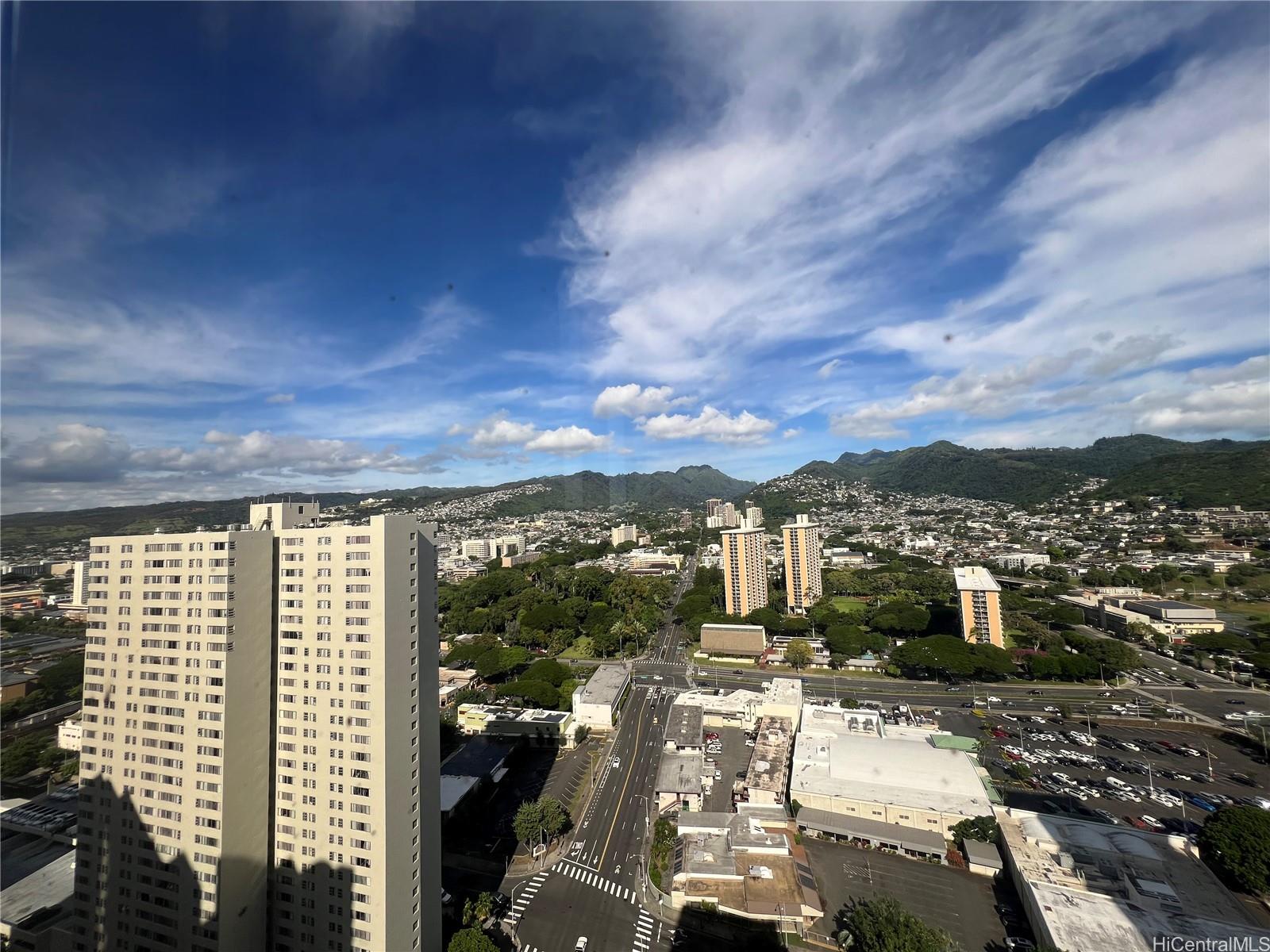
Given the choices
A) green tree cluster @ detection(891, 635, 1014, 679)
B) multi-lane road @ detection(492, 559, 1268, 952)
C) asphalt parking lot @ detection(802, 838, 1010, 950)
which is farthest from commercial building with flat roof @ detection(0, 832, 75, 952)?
green tree cluster @ detection(891, 635, 1014, 679)

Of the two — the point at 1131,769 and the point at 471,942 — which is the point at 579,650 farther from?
the point at 1131,769

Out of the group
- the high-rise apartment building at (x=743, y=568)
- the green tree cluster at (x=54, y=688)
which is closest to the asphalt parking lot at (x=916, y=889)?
the high-rise apartment building at (x=743, y=568)

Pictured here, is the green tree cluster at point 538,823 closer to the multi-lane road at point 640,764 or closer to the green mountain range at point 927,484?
the multi-lane road at point 640,764

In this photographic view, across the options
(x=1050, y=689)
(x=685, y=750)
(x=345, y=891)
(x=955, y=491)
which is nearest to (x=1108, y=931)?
(x=685, y=750)

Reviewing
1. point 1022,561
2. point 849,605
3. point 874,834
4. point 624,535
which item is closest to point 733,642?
point 849,605

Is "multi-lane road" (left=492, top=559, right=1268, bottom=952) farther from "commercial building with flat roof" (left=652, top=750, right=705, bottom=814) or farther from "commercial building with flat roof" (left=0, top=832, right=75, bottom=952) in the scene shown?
"commercial building with flat roof" (left=0, top=832, right=75, bottom=952)

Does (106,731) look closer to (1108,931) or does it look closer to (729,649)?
(1108,931)

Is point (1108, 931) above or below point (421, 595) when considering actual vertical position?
below
